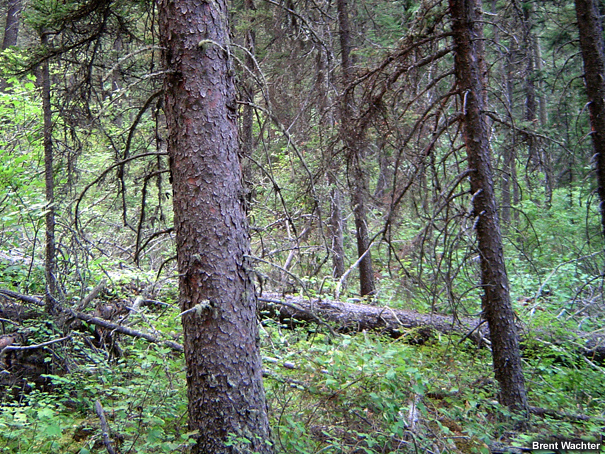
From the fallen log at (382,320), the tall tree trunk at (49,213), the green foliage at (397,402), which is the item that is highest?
the tall tree trunk at (49,213)

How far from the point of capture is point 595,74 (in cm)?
559

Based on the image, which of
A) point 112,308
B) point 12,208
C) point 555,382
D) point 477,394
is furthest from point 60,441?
point 555,382

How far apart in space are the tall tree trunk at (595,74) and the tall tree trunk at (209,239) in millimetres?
4899

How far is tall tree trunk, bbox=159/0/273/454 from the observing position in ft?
10.8

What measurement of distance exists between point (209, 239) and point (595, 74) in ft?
17.9

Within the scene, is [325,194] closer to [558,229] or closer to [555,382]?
[555,382]

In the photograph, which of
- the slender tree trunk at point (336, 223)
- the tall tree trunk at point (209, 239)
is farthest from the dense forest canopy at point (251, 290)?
the slender tree trunk at point (336, 223)

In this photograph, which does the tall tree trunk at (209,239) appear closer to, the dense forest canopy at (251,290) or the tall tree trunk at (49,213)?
the dense forest canopy at (251,290)

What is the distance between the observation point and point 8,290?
593 centimetres

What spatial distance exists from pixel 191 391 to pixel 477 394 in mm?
3350

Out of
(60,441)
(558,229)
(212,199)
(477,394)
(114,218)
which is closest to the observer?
(212,199)

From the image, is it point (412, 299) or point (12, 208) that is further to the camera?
point (412, 299)

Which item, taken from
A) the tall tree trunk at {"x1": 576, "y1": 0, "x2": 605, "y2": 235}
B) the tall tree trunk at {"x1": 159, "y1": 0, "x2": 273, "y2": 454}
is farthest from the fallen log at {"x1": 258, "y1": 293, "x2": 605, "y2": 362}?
the tall tree trunk at {"x1": 159, "y1": 0, "x2": 273, "y2": 454}

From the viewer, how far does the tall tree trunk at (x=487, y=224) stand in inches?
183
